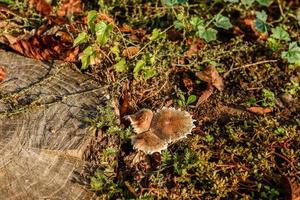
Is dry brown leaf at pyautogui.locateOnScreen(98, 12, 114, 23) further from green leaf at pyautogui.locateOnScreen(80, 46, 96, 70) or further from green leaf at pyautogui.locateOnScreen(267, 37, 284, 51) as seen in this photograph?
green leaf at pyautogui.locateOnScreen(267, 37, 284, 51)

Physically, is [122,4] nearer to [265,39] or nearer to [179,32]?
[179,32]

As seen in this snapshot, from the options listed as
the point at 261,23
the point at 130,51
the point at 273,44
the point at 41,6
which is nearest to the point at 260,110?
the point at 273,44

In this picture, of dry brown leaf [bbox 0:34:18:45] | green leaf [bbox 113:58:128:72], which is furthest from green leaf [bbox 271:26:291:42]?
dry brown leaf [bbox 0:34:18:45]

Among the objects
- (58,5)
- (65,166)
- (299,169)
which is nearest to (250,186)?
(299,169)

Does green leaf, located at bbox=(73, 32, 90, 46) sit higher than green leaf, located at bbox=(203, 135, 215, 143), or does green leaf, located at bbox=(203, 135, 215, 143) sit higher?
green leaf, located at bbox=(73, 32, 90, 46)

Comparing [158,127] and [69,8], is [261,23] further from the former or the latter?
[69,8]
